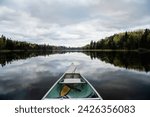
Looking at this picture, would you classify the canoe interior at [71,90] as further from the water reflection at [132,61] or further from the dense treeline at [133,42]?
the dense treeline at [133,42]

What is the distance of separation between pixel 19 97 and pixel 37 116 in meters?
6.74

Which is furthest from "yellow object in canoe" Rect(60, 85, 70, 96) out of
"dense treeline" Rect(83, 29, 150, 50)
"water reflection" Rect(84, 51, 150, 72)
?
"dense treeline" Rect(83, 29, 150, 50)

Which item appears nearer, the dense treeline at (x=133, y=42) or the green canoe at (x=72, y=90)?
the green canoe at (x=72, y=90)

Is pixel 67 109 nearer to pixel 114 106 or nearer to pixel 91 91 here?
pixel 114 106

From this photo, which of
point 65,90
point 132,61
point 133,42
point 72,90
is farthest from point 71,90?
point 133,42

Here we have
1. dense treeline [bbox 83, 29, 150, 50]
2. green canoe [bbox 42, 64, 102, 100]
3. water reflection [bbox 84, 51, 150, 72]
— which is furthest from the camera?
dense treeline [bbox 83, 29, 150, 50]

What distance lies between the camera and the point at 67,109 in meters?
6.98

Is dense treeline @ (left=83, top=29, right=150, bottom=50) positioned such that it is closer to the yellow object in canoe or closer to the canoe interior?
the canoe interior

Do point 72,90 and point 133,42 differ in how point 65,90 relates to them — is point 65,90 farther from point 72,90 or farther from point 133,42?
point 133,42

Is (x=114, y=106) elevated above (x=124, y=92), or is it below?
above

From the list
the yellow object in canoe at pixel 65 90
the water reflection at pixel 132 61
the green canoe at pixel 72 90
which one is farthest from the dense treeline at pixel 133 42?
the yellow object in canoe at pixel 65 90

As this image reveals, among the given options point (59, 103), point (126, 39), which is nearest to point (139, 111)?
point (59, 103)

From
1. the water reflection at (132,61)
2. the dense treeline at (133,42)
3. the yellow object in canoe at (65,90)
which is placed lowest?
the water reflection at (132,61)

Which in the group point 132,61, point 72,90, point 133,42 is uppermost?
point 133,42
